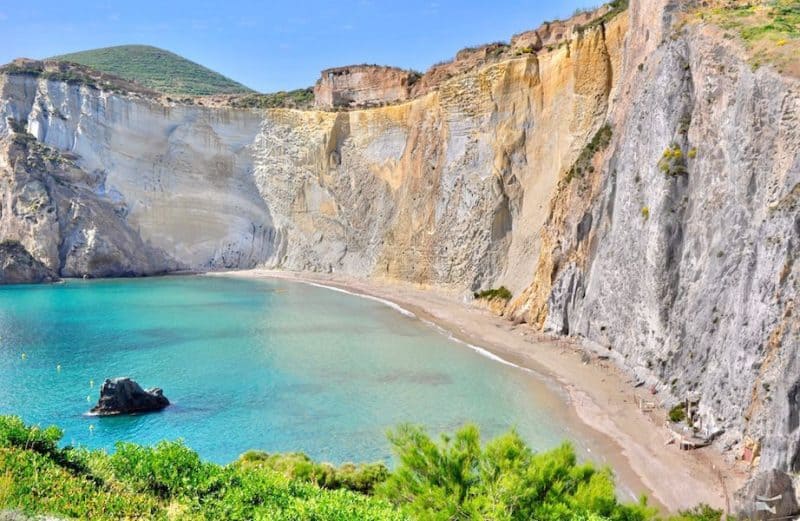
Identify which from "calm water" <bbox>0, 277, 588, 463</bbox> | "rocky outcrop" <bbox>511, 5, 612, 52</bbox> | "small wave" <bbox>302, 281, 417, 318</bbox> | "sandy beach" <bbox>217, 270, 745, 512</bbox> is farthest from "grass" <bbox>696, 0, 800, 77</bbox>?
"small wave" <bbox>302, 281, 417, 318</bbox>

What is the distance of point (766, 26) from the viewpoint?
64.9ft

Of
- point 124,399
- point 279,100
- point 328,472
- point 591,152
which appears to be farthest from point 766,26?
point 279,100

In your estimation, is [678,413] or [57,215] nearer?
[678,413]

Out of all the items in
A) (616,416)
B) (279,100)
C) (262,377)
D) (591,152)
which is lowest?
(262,377)

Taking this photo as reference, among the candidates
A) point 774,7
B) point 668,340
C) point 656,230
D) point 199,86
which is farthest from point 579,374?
point 199,86

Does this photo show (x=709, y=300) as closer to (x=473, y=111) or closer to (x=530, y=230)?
(x=530, y=230)

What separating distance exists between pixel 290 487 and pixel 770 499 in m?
8.48

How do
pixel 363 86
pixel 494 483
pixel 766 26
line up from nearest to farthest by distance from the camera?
pixel 494 483, pixel 766 26, pixel 363 86

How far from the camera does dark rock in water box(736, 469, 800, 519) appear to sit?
36.0 ft

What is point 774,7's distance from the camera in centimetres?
2166

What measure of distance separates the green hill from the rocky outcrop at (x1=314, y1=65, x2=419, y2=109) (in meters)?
58.1

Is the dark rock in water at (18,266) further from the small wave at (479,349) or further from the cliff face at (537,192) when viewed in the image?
the small wave at (479,349)

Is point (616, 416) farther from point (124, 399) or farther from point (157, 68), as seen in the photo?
point (157, 68)

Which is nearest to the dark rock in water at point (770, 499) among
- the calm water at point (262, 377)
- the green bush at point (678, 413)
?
the green bush at point (678, 413)
